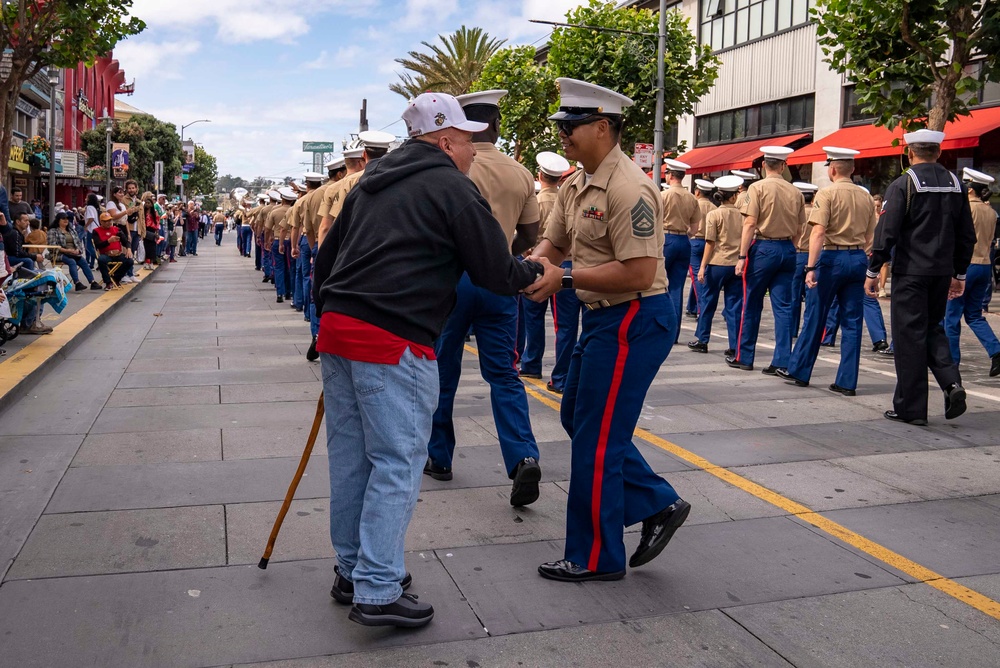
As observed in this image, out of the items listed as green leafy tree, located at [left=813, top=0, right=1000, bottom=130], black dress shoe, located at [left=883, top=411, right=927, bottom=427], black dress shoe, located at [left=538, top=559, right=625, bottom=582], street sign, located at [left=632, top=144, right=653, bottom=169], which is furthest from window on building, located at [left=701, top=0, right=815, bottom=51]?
black dress shoe, located at [left=538, top=559, right=625, bottom=582]

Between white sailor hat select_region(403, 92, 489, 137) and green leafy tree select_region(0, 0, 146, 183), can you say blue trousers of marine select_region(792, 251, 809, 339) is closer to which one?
white sailor hat select_region(403, 92, 489, 137)

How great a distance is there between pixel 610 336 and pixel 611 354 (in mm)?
73

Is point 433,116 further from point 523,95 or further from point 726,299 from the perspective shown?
point 523,95

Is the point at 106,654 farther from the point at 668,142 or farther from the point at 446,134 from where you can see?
the point at 668,142

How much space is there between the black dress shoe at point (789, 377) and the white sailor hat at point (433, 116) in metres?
6.31

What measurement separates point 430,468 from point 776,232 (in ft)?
17.9

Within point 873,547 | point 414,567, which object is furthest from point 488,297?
point 873,547

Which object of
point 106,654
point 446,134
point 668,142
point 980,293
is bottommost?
point 106,654

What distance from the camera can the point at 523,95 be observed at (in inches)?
1442

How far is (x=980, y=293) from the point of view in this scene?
1068cm

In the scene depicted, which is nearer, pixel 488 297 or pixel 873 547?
pixel 873 547

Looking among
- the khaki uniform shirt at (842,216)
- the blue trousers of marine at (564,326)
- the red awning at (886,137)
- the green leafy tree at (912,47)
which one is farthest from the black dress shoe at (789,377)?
the red awning at (886,137)

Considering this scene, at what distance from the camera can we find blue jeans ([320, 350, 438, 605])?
3.69 m

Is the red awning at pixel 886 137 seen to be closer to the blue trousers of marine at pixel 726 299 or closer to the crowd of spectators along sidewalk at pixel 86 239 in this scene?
the blue trousers of marine at pixel 726 299
